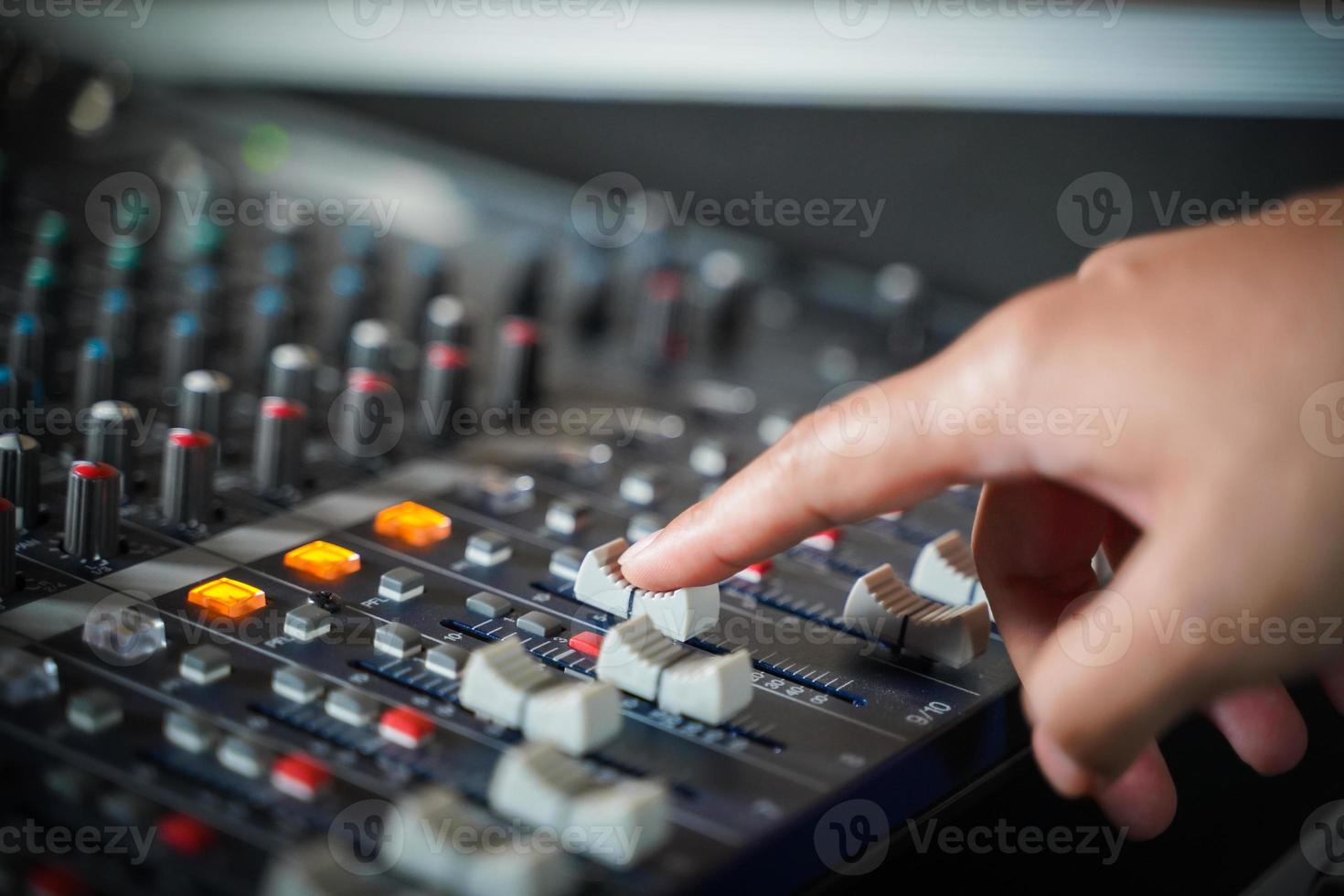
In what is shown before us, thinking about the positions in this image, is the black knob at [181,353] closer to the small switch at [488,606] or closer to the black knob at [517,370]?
the black knob at [517,370]

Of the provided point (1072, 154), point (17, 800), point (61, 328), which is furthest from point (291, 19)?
point (17, 800)

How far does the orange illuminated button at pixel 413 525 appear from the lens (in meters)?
1.15

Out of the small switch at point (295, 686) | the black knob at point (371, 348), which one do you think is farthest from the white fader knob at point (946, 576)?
the black knob at point (371, 348)

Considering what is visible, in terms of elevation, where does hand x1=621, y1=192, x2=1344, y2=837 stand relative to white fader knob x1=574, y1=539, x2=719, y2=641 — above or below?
above

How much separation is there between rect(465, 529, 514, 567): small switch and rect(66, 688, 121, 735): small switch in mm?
329

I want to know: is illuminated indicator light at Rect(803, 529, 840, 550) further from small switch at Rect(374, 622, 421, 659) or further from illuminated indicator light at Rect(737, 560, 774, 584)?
small switch at Rect(374, 622, 421, 659)

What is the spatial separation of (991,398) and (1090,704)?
0.18m

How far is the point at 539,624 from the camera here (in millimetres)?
998

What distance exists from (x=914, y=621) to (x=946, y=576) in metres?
0.10

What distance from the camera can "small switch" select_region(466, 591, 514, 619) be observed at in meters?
1.02

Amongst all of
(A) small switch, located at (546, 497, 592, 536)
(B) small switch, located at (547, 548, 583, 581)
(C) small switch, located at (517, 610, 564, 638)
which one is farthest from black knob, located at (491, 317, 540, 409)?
(C) small switch, located at (517, 610, 564, 638)

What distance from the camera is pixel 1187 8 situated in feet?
6.11

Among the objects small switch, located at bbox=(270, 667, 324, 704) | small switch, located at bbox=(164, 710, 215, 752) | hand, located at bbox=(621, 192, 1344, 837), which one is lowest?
small switch, located at bbox=(164, 710, 215, 752)

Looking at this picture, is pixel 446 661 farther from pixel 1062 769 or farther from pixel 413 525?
pixel 1062 769
